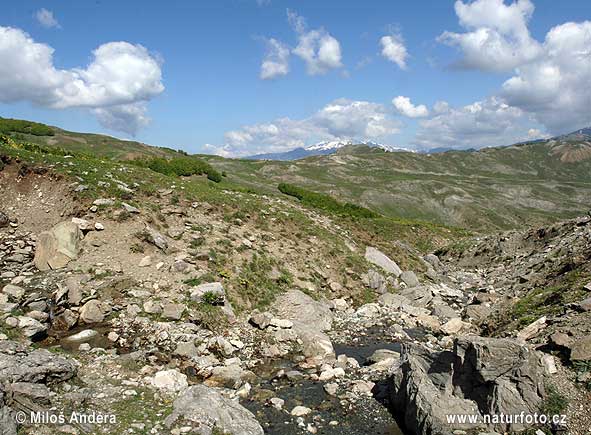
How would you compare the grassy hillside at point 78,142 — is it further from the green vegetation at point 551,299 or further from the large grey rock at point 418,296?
the green vegetation at point 551,299

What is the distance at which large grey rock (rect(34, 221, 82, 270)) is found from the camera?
22359 millimetres

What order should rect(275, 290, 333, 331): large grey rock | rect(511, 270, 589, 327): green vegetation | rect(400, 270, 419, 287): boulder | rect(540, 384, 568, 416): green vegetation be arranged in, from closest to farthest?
1. rect(540, 384, 568, 416): green vegetation
2. rect(511, 270, 589, 327): green vegetation
3. rect(275, 290, 333, 331): large grey rock
4. rect(400, 270, 419, 287): boulder

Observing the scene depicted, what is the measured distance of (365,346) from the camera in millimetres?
22516

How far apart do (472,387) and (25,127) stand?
319ft

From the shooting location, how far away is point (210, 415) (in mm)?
12930

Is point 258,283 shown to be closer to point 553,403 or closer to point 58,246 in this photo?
point 58,246

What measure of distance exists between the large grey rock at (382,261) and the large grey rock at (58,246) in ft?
72.7

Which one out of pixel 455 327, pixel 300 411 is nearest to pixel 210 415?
pixel 300 411

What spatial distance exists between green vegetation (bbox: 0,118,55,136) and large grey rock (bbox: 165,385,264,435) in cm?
8234

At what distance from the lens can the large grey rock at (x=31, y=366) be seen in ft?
40.6

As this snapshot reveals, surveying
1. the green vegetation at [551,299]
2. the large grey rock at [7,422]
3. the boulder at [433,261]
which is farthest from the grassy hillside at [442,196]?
the large grey rock at [7,422]

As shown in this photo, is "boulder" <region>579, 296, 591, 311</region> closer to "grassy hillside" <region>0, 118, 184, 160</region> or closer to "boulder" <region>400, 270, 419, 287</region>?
"boulder" <region>400, 270, 419, 287</region>

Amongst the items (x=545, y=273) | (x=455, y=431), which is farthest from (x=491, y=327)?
(x=455, y=431)

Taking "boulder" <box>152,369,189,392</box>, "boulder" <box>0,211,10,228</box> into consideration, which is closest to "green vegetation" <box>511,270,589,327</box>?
"boulder" <box>152,369,189,392</box>
